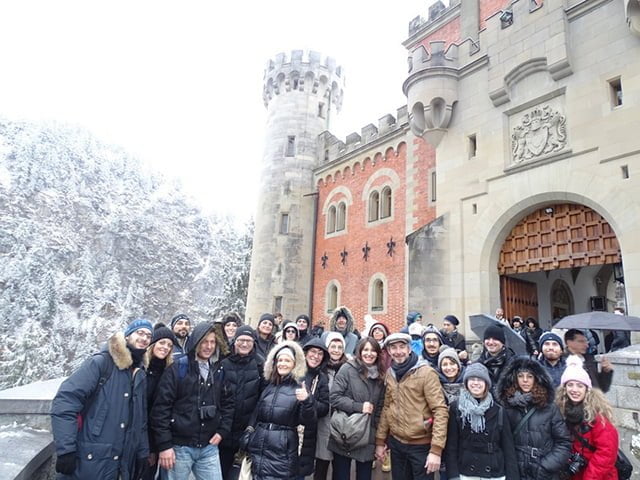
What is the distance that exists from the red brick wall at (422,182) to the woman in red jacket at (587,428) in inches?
422

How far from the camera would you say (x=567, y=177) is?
8.79 metres

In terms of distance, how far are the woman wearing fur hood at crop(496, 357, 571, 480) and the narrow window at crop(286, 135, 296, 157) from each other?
17.7 meters

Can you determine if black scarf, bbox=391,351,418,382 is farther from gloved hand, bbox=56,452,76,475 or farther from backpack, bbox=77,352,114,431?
gloved hand, bbox=56,452,76,475

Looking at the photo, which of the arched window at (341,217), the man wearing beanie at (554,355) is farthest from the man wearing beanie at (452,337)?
the arched window at (341,217)

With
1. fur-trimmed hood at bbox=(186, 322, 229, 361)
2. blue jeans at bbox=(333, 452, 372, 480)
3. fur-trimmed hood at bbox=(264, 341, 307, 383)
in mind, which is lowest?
blue jeans at bbox=(333, 452, 372, 480)

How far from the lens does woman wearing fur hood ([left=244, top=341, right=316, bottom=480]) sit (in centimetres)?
356

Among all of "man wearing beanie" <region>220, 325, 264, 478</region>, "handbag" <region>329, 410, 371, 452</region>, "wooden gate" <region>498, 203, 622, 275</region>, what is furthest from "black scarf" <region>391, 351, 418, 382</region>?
"wooden gate" <region>498, 203, 622, 275</region>

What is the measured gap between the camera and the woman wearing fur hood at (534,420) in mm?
3180

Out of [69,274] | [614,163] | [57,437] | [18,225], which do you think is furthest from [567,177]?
[18,225]

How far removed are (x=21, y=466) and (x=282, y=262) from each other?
15.9 metres

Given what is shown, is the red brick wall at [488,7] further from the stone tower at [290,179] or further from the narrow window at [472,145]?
the stone tower at [290,179]

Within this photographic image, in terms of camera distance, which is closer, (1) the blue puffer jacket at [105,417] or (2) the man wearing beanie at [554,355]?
(1) the blue puffer jacket at [105,417]

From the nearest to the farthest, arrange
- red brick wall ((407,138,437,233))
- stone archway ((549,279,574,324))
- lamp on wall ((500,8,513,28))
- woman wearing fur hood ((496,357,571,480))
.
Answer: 1. woman wearing fur hood ((496,357,571,480))
2. lamp on wall ((500,8,513,28))
3. stone archway ((549,279,574,324))
4. red brick wall ((407,138,437,233))

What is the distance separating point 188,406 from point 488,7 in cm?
1382
